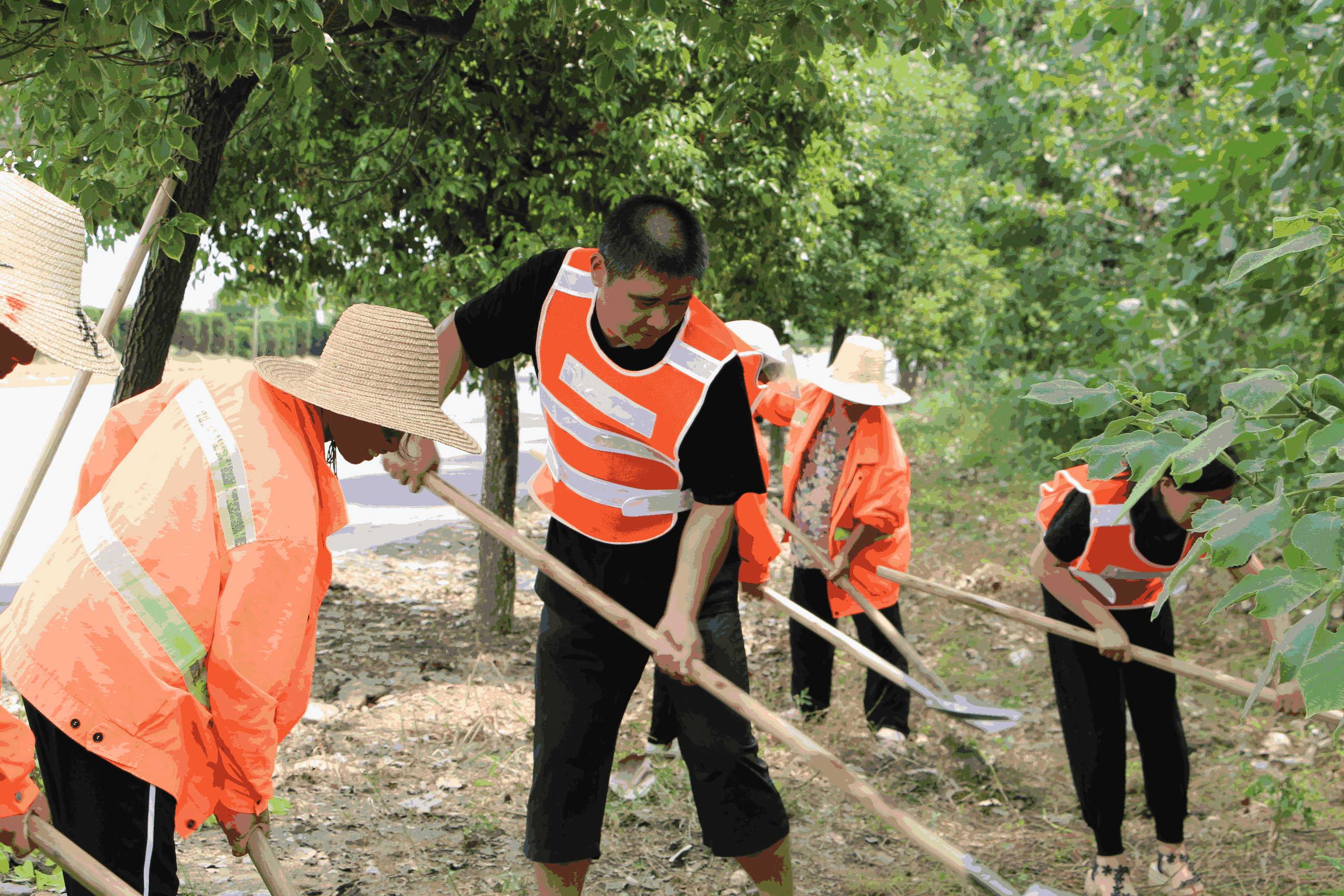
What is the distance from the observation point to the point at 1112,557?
369 cm

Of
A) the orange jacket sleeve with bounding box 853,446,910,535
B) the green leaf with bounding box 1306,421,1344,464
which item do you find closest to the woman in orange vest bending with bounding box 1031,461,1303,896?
the orange jacket sleeve with bounding box 853,446,910,535

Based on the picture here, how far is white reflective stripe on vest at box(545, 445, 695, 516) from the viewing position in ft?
10.2

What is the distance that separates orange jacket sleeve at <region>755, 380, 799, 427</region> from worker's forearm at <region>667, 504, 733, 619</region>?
3007mm

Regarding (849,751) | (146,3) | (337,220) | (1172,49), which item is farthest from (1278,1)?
(337,220)

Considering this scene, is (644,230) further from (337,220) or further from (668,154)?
(337,220)

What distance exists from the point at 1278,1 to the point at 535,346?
3596mm

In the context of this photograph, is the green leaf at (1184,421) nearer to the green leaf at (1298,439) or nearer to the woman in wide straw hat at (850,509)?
the green leaf at (1298,439)

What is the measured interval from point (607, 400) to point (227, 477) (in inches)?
42.9

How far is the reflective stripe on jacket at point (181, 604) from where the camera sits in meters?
2.15

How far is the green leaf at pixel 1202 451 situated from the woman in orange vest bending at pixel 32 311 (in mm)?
1877

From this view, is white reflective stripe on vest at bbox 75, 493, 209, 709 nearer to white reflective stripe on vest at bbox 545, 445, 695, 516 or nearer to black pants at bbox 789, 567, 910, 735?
white reflective stripe on vest at bbox 545, 445, 695, 516

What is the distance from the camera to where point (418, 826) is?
4.32 meters

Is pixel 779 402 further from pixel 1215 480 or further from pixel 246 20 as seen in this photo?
pixel 246 20

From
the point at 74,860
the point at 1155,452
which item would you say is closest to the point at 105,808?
the point at 74,860
